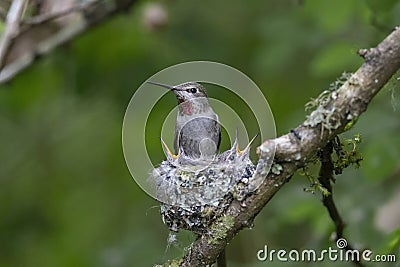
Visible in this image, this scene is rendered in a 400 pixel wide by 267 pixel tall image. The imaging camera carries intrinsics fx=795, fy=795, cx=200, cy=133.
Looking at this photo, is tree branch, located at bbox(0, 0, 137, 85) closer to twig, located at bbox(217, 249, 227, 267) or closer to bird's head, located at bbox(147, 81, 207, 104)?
bird's head, located at bbox(147, 81, 207, 104)

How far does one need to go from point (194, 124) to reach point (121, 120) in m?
2.54

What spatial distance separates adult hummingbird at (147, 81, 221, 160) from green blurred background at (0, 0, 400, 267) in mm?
982

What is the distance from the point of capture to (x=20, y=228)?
6484 mm

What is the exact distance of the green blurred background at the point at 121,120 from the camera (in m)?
4.94

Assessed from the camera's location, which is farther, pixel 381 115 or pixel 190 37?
pixel 190 37

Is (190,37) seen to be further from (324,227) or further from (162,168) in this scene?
(162,168)

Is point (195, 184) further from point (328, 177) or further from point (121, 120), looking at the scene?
point (121, 120)

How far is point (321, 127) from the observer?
2.06 metres

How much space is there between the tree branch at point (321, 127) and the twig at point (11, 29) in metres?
1.67

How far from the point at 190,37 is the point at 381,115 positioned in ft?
7.02

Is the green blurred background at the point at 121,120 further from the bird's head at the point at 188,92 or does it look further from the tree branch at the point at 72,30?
the bird's head at the point at 188,92

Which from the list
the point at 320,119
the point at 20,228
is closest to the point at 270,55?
the point at 20,228

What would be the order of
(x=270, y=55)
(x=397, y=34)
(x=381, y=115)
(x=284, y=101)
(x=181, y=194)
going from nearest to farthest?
(x=397, y=34), (x=181, y=194), (x=381, y=115), (x=270, y=55), (x=284, y=101)

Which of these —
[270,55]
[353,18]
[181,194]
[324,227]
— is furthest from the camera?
[270,55]
